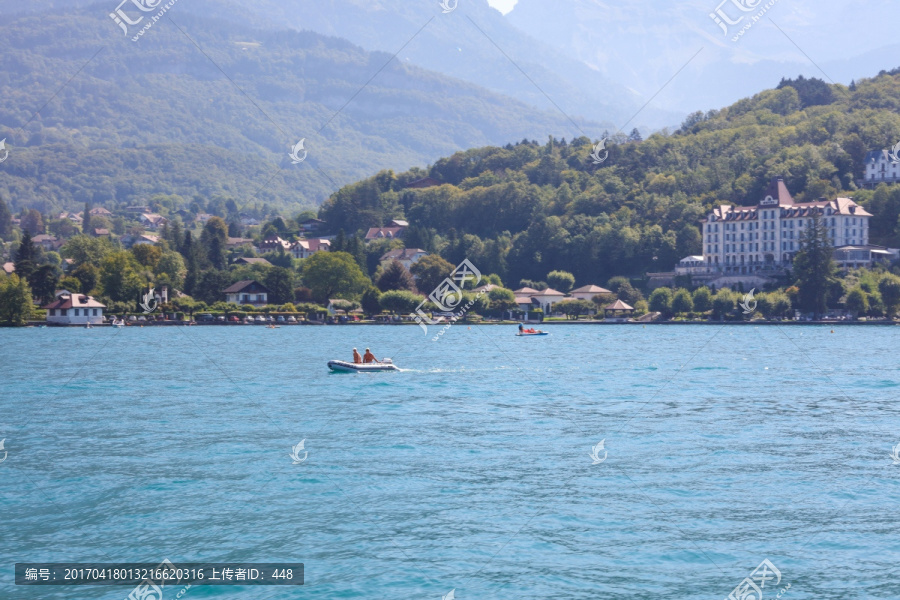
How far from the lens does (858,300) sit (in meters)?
119

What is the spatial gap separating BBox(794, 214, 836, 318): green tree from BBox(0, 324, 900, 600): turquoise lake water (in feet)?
256

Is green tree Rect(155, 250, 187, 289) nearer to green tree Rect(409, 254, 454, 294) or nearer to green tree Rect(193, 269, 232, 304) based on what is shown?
green tree Rect(193, 269, 232, 304)

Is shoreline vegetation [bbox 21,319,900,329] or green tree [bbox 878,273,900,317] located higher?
green tree [bbox 878,273,900,317]

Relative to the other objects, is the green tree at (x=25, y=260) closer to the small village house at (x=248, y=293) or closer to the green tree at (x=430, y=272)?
the small village house at (x=248, y=293)

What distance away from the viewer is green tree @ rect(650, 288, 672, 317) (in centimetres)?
13150

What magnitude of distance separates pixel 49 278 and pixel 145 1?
264 feet

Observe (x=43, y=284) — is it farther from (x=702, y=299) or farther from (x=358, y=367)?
(x=358, y=367)

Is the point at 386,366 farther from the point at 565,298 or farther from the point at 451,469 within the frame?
the point at 565,298

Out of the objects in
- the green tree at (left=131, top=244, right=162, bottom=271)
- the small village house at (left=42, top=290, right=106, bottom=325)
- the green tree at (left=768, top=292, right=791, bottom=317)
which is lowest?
the small village house at (left=42, top=290, right=106, bottom=325)

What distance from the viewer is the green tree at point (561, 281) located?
150500 millimetres

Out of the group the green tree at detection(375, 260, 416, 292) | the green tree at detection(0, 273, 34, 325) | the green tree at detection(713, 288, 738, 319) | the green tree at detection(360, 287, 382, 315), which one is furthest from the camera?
the green tree at detection(375, 260, 416, 292)

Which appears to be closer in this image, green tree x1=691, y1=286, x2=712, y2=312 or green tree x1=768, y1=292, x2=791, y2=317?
green tree x1=768, y1=292, x2=791, y2=317

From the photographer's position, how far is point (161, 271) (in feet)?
446

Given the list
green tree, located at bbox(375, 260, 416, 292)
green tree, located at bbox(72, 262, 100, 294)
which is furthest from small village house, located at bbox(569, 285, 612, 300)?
green tree, located at bbox(72, 262, 100, 294)
